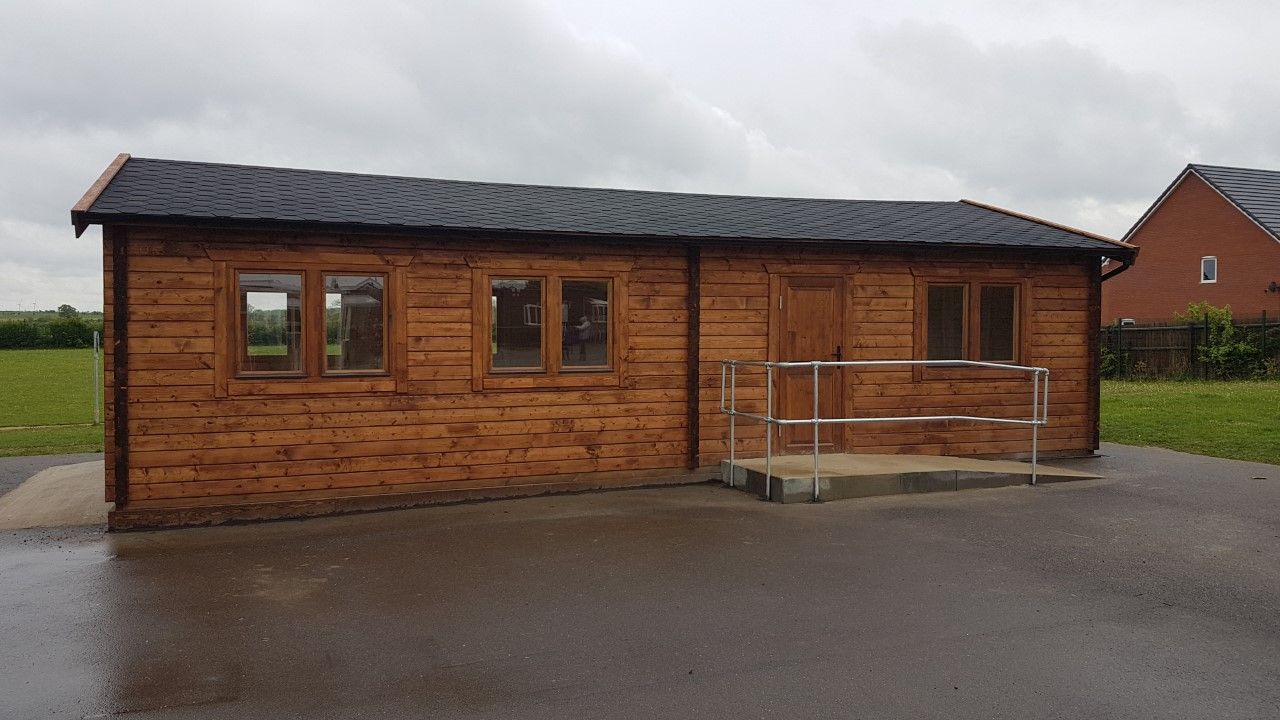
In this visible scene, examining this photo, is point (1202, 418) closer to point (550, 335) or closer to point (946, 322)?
point (946, 322)

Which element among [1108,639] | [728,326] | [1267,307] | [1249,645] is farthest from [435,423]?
[1267,307]

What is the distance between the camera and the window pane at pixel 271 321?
30.1 ft

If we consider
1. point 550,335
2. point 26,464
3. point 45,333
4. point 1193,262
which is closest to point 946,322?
point 550,335

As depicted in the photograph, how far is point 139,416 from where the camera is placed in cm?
887

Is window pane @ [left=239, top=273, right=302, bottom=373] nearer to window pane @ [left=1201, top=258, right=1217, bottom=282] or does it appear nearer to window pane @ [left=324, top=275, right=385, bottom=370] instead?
window pane @ [left=324, top=275, right=385, bottom=370]

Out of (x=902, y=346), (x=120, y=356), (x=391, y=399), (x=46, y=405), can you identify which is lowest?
(x=46, y=405)

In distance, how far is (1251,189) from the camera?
3291 centimetres

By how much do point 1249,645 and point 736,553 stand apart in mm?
3402

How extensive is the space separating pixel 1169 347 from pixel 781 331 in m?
20.0

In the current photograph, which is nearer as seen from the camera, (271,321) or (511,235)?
(271,321)

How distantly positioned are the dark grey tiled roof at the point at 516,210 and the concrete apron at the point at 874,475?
2535 mm

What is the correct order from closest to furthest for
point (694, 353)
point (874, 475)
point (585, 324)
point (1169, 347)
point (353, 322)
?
point (353, 322) → point (874, 475) → point (585, 324) → point (694, 353) → point (1169, 347)

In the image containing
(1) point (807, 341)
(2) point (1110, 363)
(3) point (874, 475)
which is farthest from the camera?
(2) point (1110, 363)

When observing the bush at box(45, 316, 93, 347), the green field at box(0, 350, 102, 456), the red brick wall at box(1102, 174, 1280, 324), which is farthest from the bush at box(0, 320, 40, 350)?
the red brick wall at box(1102, 174, 1280, 324)
